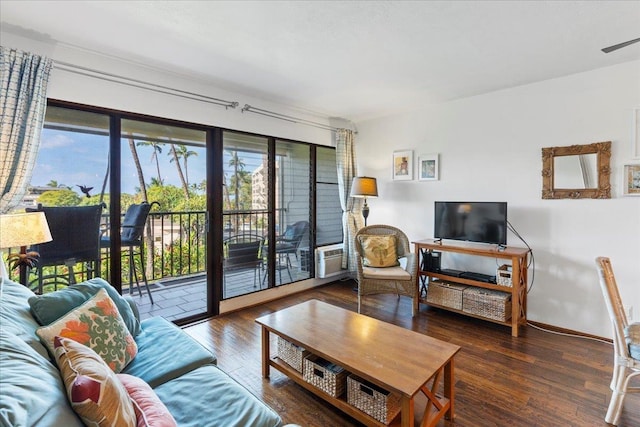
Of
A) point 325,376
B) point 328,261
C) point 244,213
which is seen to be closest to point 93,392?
point 325,376

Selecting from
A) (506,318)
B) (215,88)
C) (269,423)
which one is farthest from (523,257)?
(215,88)

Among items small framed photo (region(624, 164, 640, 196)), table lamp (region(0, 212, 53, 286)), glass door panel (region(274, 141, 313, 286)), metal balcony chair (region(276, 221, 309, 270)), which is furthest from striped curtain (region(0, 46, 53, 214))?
small framed photo (region(624, 164, 640, 196))

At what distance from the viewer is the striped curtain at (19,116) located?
204 cm

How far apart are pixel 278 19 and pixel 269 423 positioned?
7.33 ft

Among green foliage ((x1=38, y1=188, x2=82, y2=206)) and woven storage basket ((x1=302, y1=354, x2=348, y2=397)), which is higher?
green foliage ((x1=38, y1=188, x2=82, y2=206))

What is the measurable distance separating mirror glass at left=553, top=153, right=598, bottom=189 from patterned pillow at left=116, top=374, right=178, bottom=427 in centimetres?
353

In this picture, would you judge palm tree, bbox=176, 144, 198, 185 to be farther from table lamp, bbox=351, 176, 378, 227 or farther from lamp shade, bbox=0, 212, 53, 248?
table lamp, bbox=351, 176, 378, 227

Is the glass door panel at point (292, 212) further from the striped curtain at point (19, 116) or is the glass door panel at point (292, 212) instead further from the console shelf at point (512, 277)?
the striped curtain at point (19, 116)

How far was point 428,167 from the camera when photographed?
3852 mm

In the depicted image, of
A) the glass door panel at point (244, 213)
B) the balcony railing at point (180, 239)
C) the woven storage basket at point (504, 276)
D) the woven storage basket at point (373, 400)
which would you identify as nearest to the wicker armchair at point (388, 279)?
the woven storage basket at point (504, 276)

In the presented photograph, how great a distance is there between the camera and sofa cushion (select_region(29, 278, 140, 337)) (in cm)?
144

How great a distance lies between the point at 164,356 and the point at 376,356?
1.14 m

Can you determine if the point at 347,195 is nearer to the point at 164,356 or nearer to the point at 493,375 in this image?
the point at 493,375

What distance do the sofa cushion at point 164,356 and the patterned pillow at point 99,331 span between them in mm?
72
